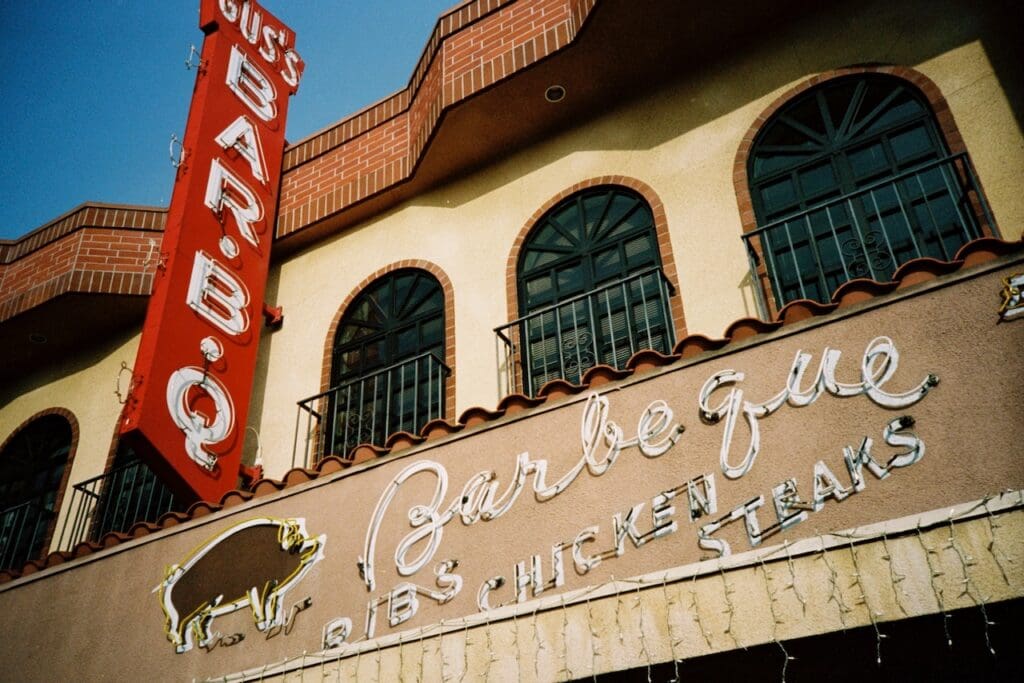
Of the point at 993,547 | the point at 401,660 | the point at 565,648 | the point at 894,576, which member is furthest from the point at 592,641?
the point at 993,547

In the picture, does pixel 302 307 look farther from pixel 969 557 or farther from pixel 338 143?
pixel 969 557

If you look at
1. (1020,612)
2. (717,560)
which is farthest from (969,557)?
(717,560)

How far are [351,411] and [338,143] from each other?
357cm

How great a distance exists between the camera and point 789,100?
8281mm

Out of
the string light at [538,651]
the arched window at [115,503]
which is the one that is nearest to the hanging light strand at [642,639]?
the string light at [538,651]

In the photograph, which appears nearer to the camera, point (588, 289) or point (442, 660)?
point (442, 660)

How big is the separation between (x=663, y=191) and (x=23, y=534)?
26.9 ft

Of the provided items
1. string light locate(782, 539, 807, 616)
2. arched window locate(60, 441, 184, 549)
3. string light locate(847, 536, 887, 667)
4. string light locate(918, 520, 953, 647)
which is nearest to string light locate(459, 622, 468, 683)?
string light locate(782, 539, 807, 616)

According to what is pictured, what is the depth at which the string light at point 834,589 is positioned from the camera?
A: 14.5ft

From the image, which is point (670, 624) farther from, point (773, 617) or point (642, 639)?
point (773, 617)

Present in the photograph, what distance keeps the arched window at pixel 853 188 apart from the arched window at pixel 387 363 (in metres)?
3.27

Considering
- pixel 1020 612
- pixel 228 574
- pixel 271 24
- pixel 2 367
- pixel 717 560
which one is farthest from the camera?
pixel 2 367

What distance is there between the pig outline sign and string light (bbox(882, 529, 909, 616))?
150 inches

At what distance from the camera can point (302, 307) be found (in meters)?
10.4
